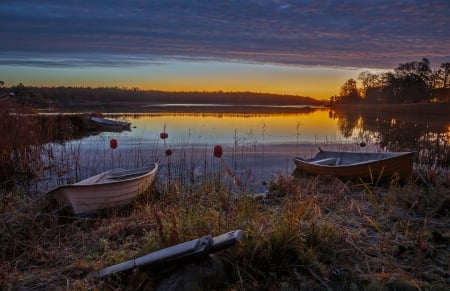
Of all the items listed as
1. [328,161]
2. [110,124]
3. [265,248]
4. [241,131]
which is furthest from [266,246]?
[110,124]

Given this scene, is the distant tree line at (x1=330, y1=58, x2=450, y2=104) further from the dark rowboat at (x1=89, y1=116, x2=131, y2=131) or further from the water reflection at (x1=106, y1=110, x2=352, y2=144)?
the dark rowboat at (x1=89, y1=116, x2=131, y2=131)

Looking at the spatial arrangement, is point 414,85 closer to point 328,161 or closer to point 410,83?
point 410,83

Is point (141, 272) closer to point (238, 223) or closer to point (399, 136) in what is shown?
point (238, 223)

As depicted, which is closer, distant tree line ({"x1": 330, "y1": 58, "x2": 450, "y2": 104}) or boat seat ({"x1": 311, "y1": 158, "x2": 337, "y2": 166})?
boat seat ({"x1": 311, "y1": 158, "x2": 337, "y2": 166})

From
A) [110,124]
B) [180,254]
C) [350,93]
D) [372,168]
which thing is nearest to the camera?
[180,254]

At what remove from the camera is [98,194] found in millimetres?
7848

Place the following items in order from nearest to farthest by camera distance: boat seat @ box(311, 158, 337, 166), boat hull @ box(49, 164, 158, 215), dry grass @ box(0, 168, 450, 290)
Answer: dry grass @ box(0, 168, 450, 290) → boat hull @ box(49, 164, 158, 215) → boat seat @ box(311, 158, 337, 166)

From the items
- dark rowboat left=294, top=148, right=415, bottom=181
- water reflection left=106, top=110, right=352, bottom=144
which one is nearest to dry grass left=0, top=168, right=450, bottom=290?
dark rowboat left=294, top=148, right=415, bottom=181

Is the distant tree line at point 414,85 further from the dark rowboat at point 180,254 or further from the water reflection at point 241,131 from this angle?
the dark rowboat at point 180,254

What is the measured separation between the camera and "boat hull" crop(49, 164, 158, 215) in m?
7.48

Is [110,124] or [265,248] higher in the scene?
[110,124]

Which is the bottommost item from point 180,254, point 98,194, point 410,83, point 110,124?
point 98,194

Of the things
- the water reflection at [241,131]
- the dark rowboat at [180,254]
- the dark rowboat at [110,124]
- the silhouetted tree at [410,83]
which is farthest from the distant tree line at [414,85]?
the dark rowboat at [180,254]

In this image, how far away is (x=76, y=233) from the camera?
239 inches
